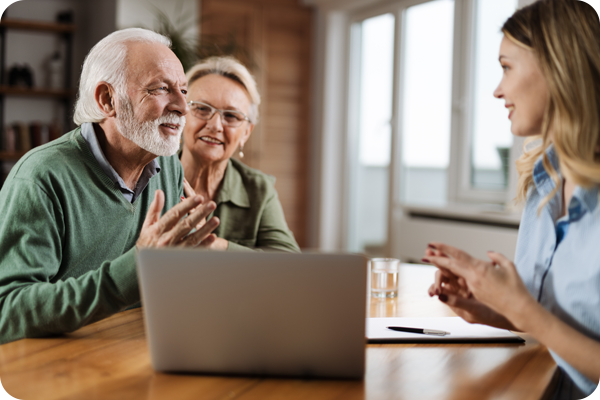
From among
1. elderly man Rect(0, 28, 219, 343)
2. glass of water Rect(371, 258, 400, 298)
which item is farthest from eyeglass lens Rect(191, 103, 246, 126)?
glass of water Rect(371, 258, 400, 298)

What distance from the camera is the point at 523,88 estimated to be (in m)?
1.11

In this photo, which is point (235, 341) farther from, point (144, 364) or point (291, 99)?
point (291, 99)

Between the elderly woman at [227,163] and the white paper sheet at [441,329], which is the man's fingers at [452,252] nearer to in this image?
the white paper sheet at [441,329]

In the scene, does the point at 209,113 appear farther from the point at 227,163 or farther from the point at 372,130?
the point at 372,130

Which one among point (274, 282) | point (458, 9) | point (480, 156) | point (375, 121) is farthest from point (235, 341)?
point (375, 121)

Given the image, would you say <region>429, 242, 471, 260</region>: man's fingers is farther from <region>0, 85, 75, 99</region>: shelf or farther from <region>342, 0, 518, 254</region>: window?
<region>0, 85, 75, 99</region>: shelf

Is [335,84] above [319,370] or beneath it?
above

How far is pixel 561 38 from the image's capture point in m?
1.06

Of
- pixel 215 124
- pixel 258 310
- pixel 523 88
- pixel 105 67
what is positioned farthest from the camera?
pixel 215 124

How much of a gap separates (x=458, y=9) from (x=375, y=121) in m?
1.24

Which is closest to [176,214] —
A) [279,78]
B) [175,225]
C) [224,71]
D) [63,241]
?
[175,225]

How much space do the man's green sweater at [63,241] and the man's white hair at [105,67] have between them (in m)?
0.09

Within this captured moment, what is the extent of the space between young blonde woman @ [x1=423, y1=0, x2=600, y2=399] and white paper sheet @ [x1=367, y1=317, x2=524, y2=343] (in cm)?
3

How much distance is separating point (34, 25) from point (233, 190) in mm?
3787
